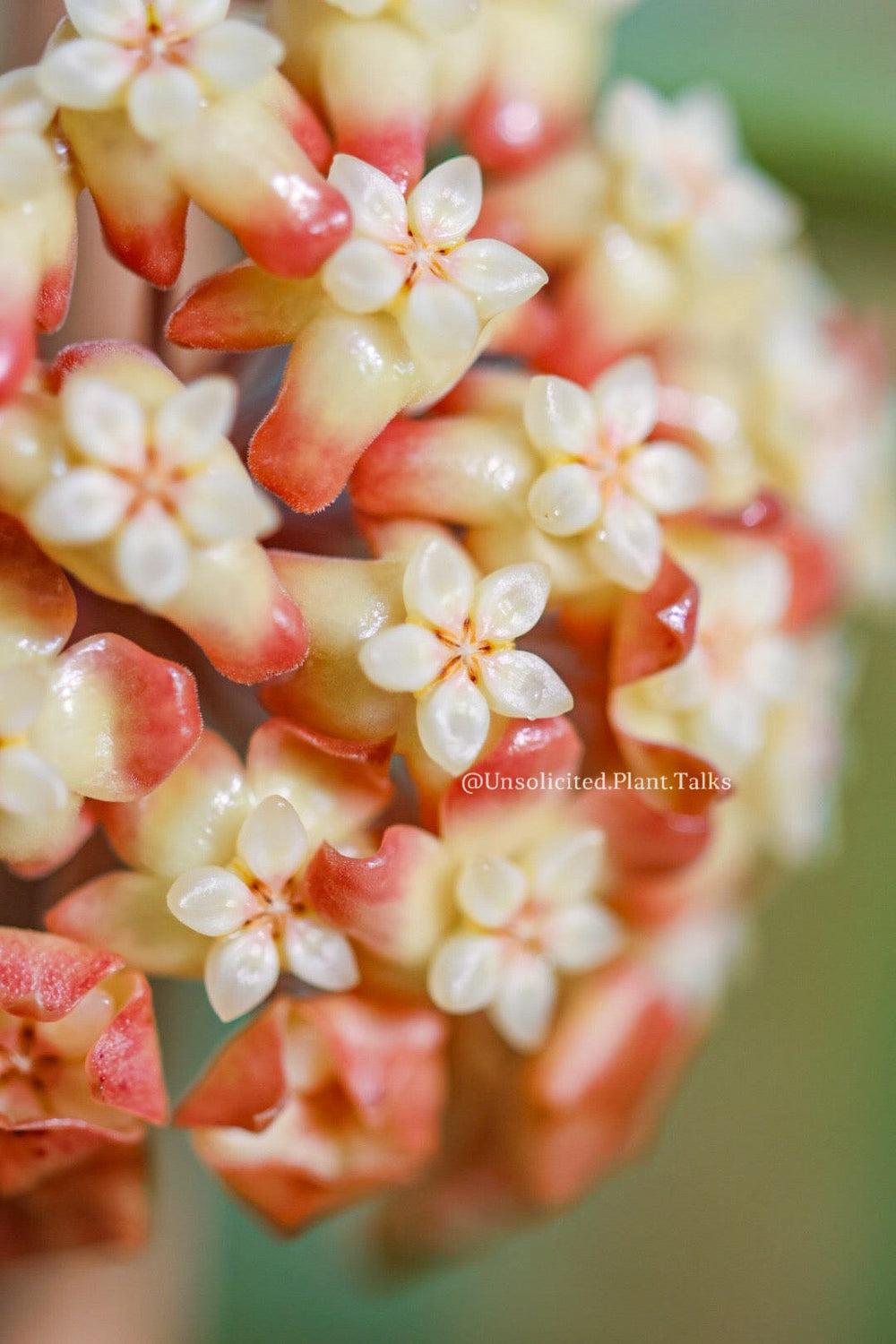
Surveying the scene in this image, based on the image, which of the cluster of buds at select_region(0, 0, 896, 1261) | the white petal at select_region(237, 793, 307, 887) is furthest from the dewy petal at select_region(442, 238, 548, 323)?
the white petal at select_region(237, 793, 307, 887)

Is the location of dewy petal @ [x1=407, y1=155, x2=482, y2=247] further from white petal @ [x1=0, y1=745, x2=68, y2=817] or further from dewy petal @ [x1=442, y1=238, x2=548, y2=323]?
white petal @ [x1=0, y1=745, x2=68, y2=817]

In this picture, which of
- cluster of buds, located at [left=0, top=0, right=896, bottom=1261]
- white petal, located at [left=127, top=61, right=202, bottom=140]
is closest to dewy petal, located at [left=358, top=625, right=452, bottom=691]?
cluster of buds, located at [left=0, top=0, right=896, bottom=1261]

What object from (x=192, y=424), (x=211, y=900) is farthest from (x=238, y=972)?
(x=192, y=424)

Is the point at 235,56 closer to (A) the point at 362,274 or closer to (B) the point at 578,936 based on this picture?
(A) the point at 362,274

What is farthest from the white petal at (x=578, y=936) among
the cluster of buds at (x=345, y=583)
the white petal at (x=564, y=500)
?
the white petal at (x=564, y=500)

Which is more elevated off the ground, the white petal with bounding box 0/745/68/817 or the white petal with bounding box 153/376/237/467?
the white petal with bounding box 153/376/237/467

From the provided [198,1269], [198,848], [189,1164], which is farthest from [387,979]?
[198,1269]

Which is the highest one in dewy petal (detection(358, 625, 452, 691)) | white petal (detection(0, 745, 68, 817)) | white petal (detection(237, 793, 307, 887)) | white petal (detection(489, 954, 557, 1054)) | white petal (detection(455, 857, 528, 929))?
dewy petal (detection(358, 625, 452, 691))

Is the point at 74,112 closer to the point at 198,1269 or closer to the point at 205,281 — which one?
the point at 205,281
